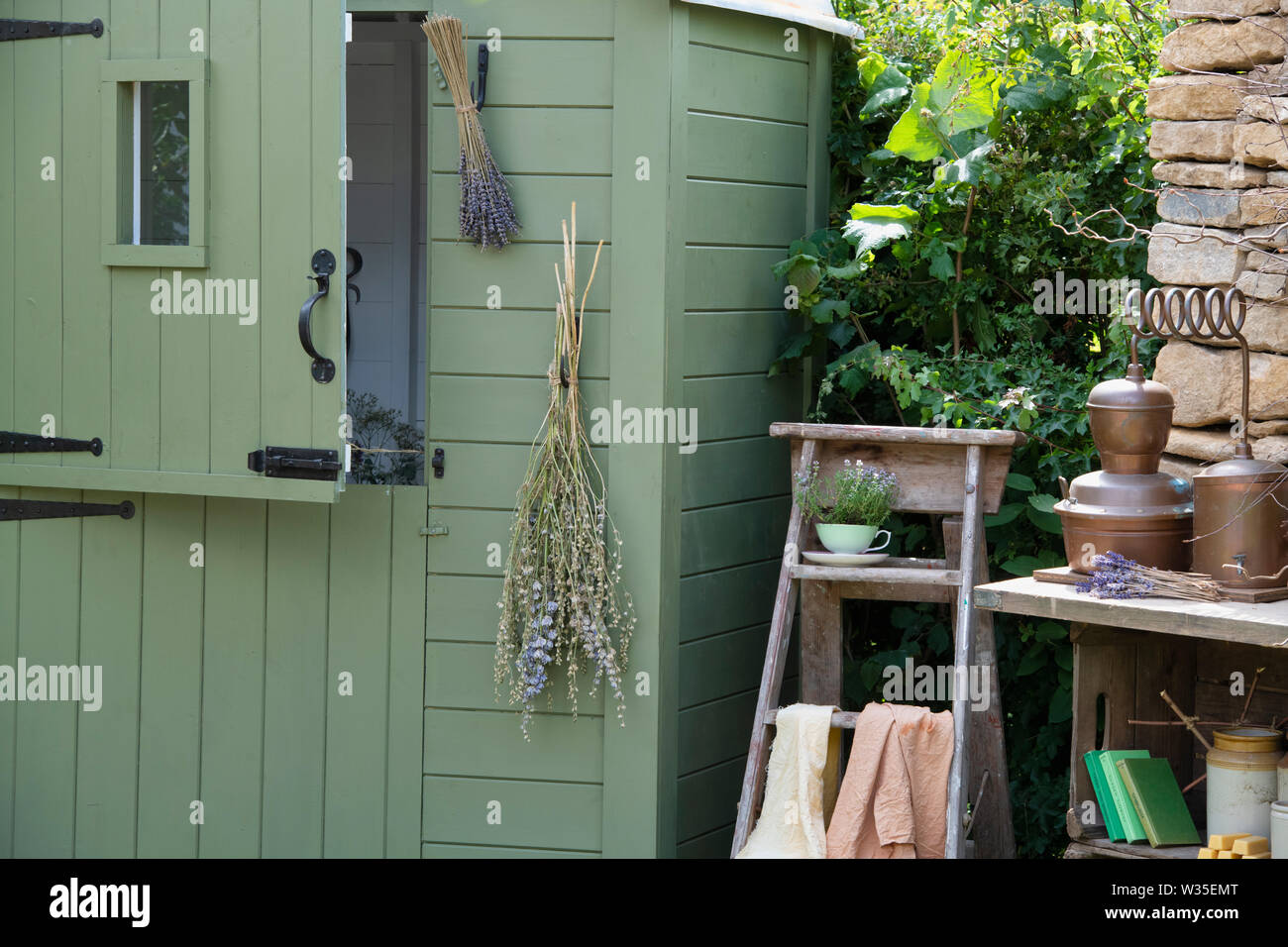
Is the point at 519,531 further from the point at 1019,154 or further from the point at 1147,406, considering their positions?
the point at 1019,154

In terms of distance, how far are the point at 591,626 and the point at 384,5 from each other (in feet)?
5.50

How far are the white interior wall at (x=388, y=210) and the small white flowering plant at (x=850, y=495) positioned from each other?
2.37 m

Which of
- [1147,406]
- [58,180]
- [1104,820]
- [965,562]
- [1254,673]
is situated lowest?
[1104,820]

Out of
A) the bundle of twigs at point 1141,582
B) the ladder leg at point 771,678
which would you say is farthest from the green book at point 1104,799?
the ladder leg at point 771,678

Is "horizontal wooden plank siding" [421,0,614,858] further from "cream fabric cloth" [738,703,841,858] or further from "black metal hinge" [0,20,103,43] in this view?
"black metal hinge" [0,20,103,43]

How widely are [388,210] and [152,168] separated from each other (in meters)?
1.97

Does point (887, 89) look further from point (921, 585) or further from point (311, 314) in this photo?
point (311, 314)

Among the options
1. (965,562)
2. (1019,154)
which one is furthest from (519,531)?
(1019,154)

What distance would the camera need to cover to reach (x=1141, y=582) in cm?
291

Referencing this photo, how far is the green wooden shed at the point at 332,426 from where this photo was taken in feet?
11.7

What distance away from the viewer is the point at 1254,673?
332 cm

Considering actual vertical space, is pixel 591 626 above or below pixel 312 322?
below

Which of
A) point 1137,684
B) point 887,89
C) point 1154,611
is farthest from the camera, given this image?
point 887,89

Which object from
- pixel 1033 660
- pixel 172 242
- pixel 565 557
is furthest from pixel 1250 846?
pixel 172 242
